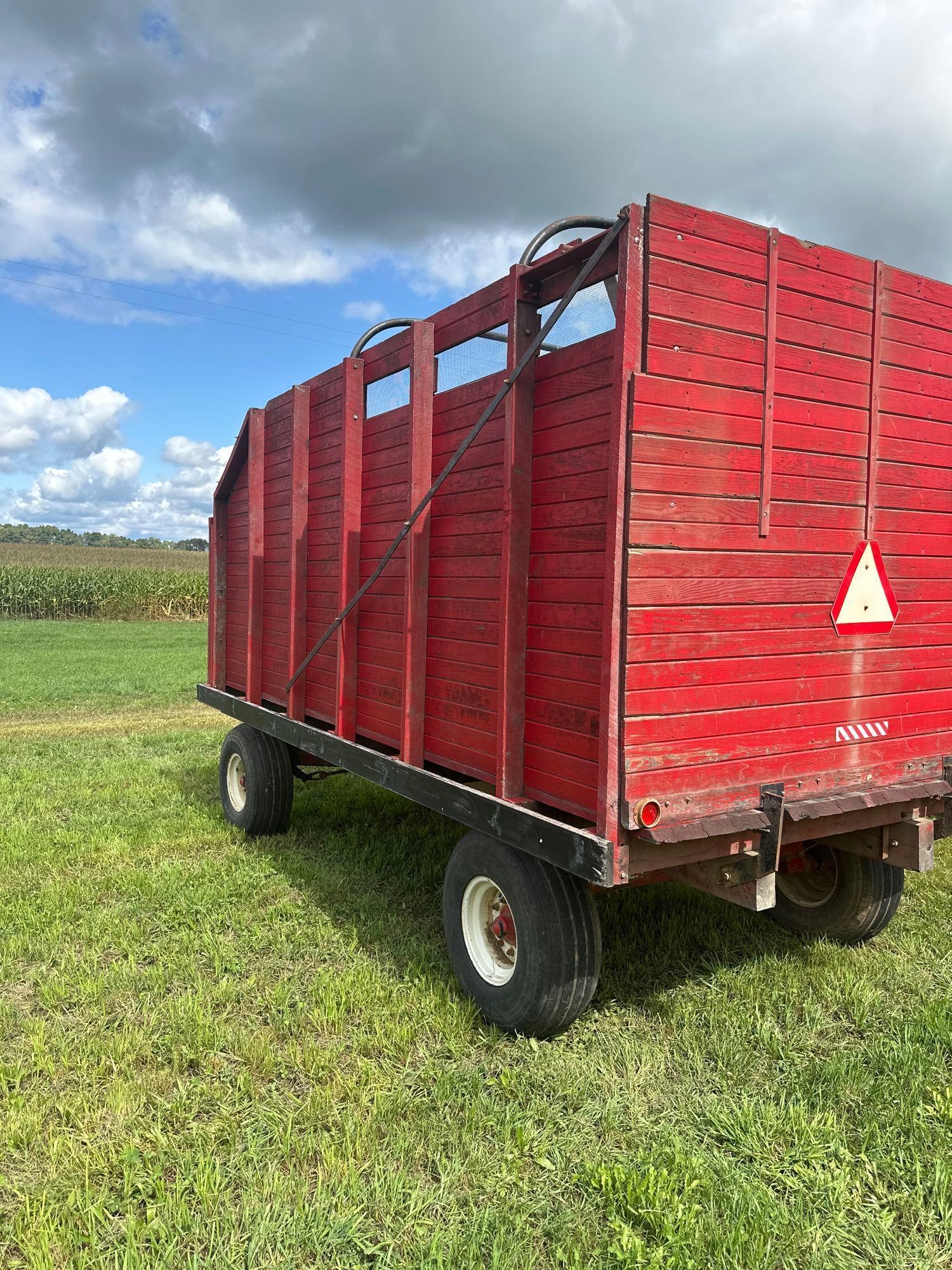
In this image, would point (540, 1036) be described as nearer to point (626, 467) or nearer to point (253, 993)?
point (253, 993)

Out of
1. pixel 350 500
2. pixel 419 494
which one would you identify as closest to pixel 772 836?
pixel 419 494

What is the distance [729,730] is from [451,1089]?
5.27 feet

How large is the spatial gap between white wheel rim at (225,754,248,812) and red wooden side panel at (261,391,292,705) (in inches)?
28.1

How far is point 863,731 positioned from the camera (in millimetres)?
3426

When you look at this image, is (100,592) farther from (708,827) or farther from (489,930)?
(708,827)

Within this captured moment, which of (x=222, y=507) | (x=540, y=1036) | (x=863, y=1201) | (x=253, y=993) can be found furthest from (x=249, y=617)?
(x=863, y=1201)

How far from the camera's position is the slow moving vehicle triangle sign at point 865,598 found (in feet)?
10.8

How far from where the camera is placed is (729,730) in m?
2.99

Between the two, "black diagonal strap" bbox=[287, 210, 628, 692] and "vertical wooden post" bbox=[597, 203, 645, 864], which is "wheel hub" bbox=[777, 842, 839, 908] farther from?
"black diagonal strap" bbox=[287, 210, 628, 692]

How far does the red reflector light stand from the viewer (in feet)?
8.89

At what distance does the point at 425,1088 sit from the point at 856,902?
228 cm

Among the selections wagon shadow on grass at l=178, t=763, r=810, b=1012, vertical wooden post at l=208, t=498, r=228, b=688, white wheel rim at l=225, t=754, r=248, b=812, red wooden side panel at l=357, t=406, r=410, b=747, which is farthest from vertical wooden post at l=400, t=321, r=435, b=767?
vertical wooden post at l=208, t=498, r=228, b=688

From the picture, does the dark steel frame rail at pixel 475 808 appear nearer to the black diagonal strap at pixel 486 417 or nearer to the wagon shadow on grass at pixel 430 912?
the black diagonal strap at pixel 486 417

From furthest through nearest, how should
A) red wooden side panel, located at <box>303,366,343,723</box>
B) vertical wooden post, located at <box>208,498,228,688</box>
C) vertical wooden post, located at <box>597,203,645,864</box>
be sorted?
vertical wooden post, located at <box>208,498,228,688</box>
red wooden side panel, located at <box>303,366,343,723</box>
vertical wooden post, located at <box>597,203,645,864</box>
